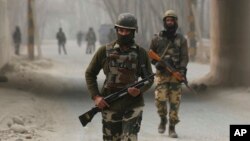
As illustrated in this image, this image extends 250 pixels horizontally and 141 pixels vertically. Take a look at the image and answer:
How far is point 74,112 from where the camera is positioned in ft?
38.8

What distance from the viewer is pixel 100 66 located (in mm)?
5438

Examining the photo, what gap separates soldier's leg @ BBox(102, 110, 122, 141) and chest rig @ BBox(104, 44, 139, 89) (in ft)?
0.87

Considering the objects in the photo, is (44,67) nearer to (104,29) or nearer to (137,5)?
(137,5)

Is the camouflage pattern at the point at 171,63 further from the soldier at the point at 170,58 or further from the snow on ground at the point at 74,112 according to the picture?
the snow on ground at the point at 74,112

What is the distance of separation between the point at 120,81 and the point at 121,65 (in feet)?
0.51

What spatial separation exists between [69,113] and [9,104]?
1.23 metres

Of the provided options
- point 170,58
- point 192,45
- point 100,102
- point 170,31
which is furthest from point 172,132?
point 192,45

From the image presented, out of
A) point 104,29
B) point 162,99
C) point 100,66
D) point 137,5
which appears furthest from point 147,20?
point 100,66

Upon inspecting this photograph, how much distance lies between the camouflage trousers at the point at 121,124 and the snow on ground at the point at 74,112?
2966 millimetres

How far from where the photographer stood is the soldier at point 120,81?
532cm

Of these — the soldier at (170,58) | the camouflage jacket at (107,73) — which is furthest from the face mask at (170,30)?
the camouflage jacket at (107,73)

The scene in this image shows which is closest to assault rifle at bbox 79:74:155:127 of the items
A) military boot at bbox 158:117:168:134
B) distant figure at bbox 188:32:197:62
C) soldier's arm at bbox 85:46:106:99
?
soldier's arm at bbox 85:46:106:99

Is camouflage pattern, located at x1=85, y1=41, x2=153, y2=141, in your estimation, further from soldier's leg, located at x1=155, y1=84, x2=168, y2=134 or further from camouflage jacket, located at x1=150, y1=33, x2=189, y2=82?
soldier's leg, located at x1=155, y1=84, x2=168, y2=134

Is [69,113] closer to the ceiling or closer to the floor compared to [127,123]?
closer to the floor
